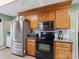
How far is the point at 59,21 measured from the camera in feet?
14.9

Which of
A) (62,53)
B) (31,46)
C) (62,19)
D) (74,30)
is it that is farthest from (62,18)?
(31,46)

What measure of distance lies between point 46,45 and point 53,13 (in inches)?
58.0

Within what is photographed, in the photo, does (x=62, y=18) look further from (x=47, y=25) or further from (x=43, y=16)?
(x=43, y=16)

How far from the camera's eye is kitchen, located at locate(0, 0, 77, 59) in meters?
4.22

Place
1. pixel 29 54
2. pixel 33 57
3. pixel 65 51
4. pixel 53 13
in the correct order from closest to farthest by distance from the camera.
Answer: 1. pixel 65 51
2. pixel 53 13
3. pixel 33 57
4. pixel 29 54

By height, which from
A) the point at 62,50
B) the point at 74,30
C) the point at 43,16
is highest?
the point at 43,16

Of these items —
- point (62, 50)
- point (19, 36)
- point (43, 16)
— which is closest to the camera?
point (62, 50)

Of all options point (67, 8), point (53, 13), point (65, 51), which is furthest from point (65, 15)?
point (65, 51)

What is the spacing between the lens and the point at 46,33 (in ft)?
16.9

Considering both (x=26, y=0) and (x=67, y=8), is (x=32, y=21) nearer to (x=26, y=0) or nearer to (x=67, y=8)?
(x=26, y=0)

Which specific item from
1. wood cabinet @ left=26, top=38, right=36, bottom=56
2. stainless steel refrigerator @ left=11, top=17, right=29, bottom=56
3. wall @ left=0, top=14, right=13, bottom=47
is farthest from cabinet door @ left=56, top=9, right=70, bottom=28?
wall @ left=0, top=14, right=13, bottom=47

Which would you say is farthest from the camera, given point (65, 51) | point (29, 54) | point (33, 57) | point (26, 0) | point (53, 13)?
point (29, 54)

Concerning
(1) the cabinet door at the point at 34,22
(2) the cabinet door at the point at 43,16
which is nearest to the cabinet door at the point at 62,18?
(2) the cabinet door at the point at 43,16

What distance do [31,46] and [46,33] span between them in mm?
1035
